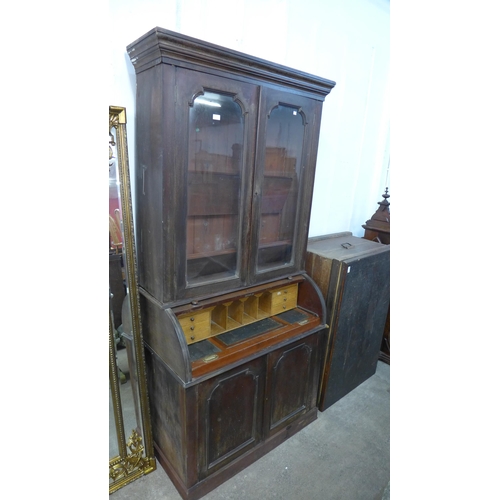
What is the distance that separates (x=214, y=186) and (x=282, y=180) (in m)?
0.43

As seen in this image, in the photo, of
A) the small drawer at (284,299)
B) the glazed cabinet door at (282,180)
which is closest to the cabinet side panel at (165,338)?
the glazed cabinet door at (282,180)

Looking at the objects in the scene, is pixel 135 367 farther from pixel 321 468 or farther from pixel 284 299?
pixel 321 468

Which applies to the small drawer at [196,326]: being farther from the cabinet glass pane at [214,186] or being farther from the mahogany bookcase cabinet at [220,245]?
the cabinet glass pane at [214,186]

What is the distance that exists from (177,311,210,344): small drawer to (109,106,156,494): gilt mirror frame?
232mm

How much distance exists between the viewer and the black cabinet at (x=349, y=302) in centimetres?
211

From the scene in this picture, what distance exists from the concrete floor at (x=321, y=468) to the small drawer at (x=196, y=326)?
81 cm

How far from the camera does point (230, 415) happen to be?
Result: 5.60ft
